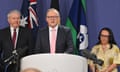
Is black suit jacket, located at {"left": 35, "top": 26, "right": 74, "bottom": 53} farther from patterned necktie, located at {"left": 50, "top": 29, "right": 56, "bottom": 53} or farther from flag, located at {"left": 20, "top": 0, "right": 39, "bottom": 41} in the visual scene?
flag, located at {"left": 20, "top": 0, "right": 39, "bottom": 41}

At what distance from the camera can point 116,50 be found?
4.72 m

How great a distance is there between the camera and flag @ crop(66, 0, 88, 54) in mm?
5414

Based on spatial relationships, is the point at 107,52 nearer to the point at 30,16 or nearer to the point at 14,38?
the point at 14,38

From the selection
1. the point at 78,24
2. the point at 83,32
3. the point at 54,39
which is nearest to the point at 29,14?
the point at 78,24

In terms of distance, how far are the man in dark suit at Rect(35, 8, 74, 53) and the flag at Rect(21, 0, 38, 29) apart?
143cm

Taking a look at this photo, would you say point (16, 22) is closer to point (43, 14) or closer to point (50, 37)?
point (50, 37)

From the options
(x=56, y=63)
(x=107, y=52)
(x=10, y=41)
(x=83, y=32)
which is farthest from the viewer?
(x=83, y=32)

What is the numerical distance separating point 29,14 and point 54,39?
1.61 meters

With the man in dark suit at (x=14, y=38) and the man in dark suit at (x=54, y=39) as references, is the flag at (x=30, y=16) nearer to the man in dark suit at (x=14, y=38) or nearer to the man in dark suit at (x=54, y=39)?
the man in dark suit at (x=14, y=38)

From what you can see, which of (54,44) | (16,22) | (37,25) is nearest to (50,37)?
(54,44)

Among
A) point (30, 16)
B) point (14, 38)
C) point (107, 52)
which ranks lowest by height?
point (107, 52)

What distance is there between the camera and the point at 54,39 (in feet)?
13.1

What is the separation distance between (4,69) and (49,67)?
1.13m

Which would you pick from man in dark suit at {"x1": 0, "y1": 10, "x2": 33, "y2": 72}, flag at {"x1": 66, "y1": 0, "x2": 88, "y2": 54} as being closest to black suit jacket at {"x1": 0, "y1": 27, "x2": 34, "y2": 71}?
man in dark suit at {"x1": 0, "y1": 10, "x2": 33, "y2": 72}
